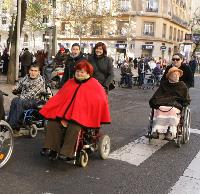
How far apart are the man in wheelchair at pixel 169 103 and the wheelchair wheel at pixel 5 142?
266cm

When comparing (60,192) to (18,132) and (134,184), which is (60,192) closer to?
(134,184)

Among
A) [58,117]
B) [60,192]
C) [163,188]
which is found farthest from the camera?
[58,117]

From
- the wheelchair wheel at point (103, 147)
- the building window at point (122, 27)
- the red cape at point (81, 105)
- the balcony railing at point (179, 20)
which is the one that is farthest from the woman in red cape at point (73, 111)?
the balcony railing at point (179, 20)

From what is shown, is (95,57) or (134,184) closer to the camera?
(134,184)

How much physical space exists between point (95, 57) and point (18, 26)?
9337 mm

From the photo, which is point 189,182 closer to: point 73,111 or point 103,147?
point 103,147

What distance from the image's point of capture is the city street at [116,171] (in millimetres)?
5242

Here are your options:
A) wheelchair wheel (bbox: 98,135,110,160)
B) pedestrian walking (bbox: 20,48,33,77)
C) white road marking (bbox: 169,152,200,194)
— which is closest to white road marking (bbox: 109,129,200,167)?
wheelchair wheel (bbox: 98,135,110,160)

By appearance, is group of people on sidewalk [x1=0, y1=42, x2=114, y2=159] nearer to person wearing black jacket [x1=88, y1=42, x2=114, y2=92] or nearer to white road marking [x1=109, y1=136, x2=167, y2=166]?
white road marking [x1=109, y1=136, x2=167, y2=166]

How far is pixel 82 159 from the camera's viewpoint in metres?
6.00

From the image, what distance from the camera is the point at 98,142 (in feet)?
21.2

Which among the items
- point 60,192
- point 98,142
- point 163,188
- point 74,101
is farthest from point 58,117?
point 163,188

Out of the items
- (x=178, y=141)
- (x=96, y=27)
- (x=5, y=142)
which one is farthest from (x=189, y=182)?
(x=96, y=27)

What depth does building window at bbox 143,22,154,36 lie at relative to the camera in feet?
189
